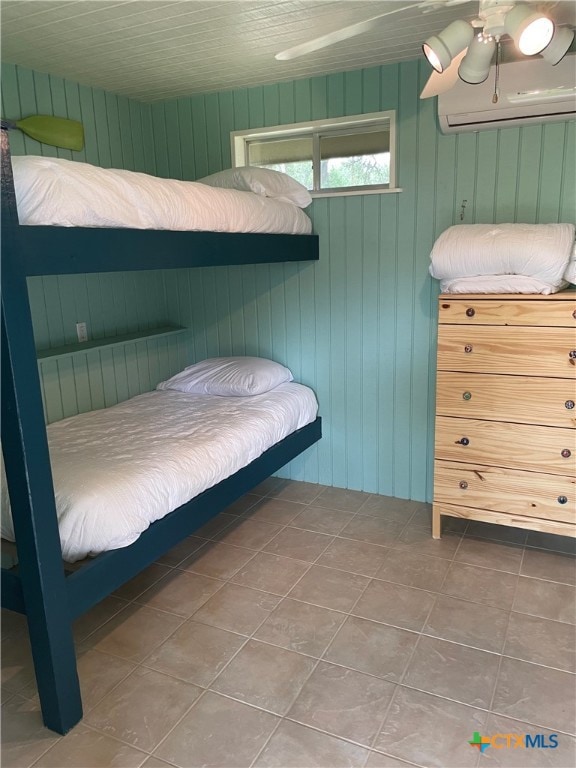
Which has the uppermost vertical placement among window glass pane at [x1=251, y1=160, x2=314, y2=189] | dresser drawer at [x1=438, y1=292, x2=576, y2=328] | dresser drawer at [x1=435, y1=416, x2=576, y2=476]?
window glass pane at [x1=251, y1=160, x2=314, y2=189]

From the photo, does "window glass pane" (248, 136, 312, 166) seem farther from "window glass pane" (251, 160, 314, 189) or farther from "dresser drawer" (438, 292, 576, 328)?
"dresser drawer" (438, 292, 576, 328)

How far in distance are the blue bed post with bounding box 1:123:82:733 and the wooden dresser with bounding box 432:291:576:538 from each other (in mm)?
1836

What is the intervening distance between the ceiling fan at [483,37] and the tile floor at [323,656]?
2.03m

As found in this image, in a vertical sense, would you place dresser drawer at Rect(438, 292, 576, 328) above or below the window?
below

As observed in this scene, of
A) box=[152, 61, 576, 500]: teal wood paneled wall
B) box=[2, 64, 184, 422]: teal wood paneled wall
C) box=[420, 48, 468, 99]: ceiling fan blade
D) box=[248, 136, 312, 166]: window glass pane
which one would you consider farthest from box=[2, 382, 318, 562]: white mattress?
box=[420, 48, 468, 99]: ceiling fan blade

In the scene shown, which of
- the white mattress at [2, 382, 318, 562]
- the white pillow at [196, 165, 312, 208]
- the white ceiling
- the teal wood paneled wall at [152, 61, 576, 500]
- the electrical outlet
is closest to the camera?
the white mattress at [2, 382, 318, 562]

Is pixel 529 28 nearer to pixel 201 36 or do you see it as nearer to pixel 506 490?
pixel 201 36

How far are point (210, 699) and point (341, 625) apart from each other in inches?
23.8

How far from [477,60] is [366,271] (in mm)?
1509

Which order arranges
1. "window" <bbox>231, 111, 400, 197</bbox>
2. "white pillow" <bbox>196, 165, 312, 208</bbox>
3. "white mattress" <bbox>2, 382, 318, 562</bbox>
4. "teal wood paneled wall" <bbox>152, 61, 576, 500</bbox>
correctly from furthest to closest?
"window" <bbox>231, 111, 400, 197</bbox>, "white pillow" <bbox>196, 165, 312, 208</bbox>, "teal wood paneled wall" <bbox>152, 61, 576, 500</bbox>, "white mattress" <bbox>2, 382, 318, 562</bbox>

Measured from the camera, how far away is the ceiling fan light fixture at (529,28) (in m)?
1.65

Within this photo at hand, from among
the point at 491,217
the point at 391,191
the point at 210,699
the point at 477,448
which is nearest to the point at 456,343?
the point at 477,448

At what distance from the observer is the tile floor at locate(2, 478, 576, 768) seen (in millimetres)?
1745

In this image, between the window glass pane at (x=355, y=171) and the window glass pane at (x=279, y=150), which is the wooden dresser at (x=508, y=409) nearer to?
the window glass pane at (x=355, y=171)
